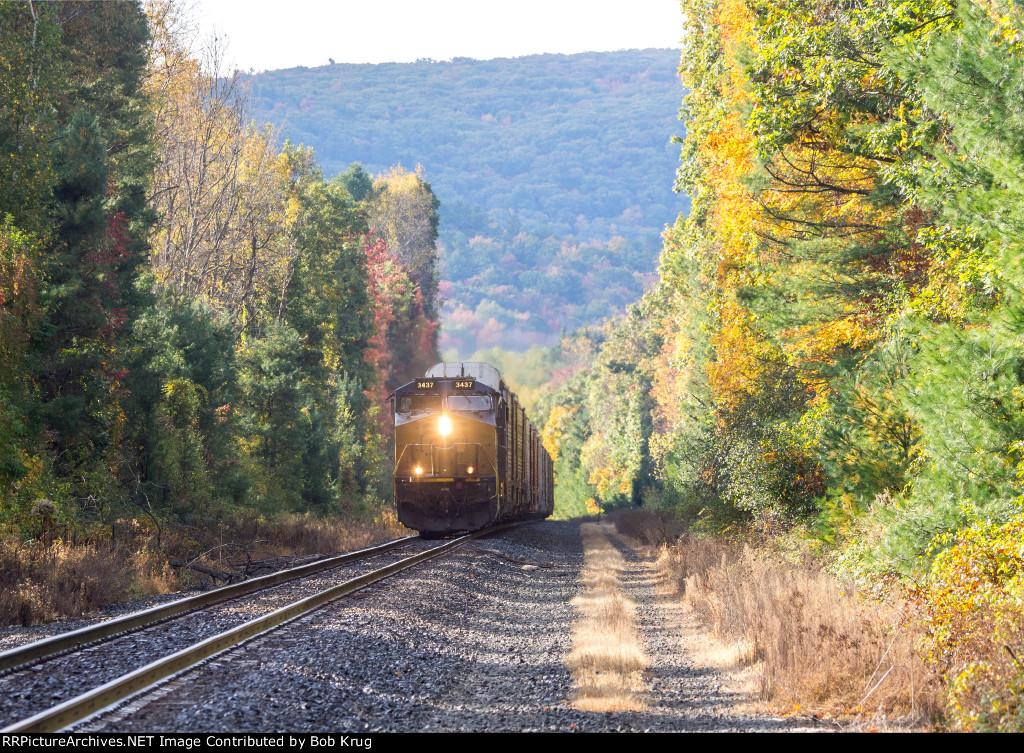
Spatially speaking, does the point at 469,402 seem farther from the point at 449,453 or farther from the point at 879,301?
the point at 879,301

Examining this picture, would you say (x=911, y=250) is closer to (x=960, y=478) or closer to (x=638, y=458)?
(x=960, y=478)

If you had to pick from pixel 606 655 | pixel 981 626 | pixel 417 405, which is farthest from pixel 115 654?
pixel 417 405

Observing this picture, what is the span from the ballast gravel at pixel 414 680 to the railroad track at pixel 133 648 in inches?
6.8

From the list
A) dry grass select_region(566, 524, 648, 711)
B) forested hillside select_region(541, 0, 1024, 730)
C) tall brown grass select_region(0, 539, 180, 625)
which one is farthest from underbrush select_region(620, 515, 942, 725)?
tall brown grass select_region(0, 539, 180, 625)

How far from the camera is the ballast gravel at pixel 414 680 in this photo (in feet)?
22.1

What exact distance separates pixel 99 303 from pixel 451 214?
532 feet

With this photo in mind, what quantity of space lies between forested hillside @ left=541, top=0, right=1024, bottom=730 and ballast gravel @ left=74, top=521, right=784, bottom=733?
2.36 m

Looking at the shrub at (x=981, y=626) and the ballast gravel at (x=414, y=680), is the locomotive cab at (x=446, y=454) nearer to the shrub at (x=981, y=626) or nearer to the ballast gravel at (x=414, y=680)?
the ballast gravel at (x=414, y=680)

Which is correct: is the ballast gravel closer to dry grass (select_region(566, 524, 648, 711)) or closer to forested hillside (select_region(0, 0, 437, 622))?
dry grass (select_region(566, 524, 648, 711))

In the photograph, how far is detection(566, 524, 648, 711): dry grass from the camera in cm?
789

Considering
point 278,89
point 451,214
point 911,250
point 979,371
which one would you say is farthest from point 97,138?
point 278,89

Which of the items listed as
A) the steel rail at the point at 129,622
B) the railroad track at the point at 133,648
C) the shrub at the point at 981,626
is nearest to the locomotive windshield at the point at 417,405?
the steel rail at the point at 129,622

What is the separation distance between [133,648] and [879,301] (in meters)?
12.6

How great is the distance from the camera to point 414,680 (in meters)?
8.41
